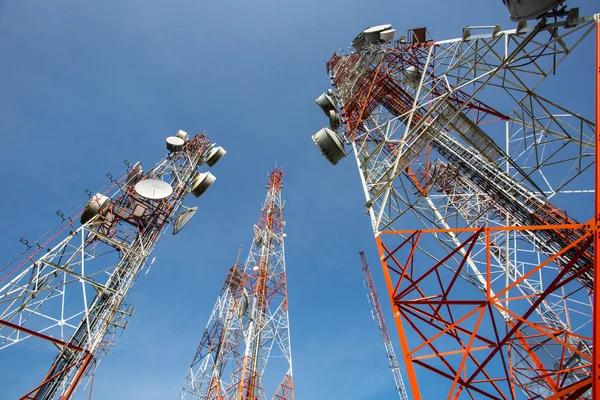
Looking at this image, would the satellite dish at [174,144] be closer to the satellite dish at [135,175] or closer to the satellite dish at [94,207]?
the satellite dish at [135,175]

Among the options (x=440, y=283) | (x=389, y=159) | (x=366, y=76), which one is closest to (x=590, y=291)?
(x=440, y=283)

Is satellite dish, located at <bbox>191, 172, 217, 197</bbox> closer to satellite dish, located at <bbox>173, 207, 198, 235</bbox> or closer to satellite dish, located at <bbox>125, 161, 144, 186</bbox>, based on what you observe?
satellite dish, located at <bbox>173, 207, 198, 235</bbox>

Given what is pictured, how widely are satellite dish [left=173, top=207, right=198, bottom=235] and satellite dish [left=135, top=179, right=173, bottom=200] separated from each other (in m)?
1.56

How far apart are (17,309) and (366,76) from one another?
1715 cm

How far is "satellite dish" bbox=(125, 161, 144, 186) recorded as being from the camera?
55.6 ft

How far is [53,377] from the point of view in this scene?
10961mm

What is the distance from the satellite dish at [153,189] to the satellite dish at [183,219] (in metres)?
1.56

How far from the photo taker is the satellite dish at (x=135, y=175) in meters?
16.9

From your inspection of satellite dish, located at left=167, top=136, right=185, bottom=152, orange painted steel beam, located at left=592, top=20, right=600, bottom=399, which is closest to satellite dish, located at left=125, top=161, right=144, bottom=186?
satellite dish, located at left=167, top=136, right=185, bottom=152

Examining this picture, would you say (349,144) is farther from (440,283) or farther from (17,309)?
(17,309)

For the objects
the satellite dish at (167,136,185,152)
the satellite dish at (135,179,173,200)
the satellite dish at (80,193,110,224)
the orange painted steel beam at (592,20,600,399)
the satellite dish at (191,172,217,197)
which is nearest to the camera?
the orange painted steel beam at (592,20,600,399)

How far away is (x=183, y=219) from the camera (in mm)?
17562

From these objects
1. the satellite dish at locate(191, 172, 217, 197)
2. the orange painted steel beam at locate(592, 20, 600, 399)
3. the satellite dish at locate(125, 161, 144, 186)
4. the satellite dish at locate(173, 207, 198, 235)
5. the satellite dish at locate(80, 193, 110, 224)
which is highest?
the satellite dish at locate(191, 172, 217, 197)

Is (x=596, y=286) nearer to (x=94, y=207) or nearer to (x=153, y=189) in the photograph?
(x=153, y=189)
